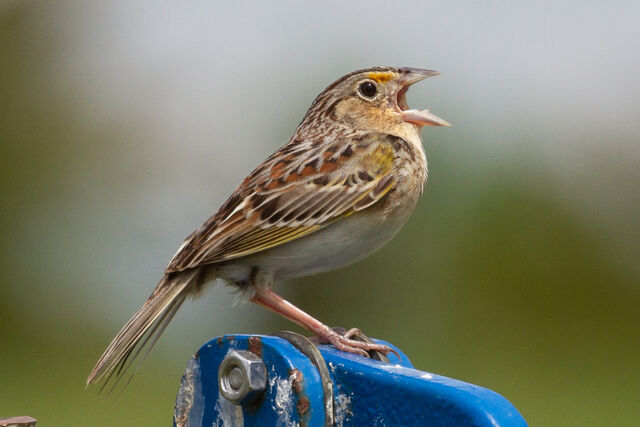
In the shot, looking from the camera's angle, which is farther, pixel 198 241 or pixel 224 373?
pixel 198 241

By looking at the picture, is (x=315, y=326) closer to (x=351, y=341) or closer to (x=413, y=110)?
(x=351, y=341)

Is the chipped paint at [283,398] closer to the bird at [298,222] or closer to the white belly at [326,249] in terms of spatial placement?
the bird at [298,222]

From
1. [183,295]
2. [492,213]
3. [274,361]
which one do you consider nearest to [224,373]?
[274,361]

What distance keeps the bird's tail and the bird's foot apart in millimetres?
623

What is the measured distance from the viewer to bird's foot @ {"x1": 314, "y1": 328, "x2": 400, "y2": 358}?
132 inches

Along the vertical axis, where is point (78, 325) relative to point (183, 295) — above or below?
below

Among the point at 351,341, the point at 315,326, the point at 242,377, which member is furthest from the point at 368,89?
the point at 242,377

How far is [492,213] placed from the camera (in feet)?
53.7

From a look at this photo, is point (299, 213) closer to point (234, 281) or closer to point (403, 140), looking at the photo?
point (234, 281)

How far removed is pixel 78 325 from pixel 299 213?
44.2 feet

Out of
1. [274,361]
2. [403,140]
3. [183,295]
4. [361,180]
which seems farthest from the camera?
[403,140]

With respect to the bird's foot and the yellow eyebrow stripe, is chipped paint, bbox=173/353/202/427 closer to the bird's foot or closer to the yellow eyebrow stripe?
the bird's foot

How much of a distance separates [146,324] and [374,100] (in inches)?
70.5

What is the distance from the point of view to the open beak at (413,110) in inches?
188
